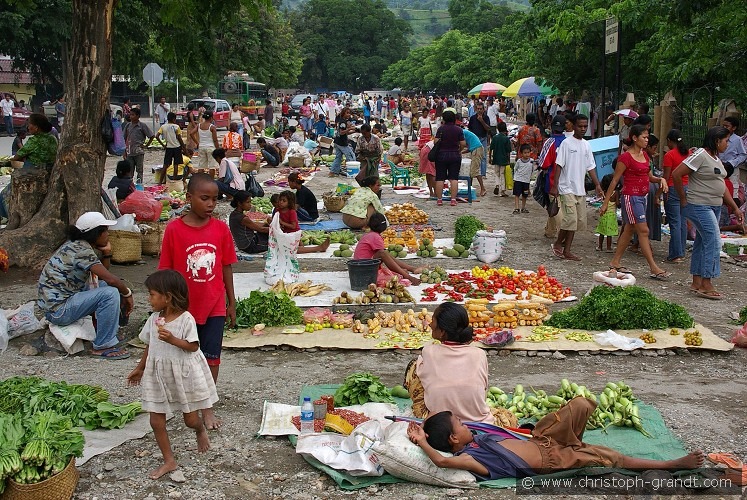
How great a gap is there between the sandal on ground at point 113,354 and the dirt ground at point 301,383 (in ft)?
0.31

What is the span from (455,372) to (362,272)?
181 inches

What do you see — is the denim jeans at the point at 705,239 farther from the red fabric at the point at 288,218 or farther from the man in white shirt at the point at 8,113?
the man in white shirt at the point at 8,113

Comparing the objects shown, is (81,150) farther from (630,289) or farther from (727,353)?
(727,353)

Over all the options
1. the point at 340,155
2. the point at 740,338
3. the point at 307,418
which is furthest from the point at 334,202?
the point at 307,418

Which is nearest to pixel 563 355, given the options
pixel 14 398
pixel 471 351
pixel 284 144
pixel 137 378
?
pixel 471 351

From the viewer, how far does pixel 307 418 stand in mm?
5578

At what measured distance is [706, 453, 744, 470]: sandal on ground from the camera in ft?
16.9

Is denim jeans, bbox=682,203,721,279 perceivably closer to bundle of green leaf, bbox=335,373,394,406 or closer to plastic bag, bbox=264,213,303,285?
plastic bag, bbox=264,213,303,285

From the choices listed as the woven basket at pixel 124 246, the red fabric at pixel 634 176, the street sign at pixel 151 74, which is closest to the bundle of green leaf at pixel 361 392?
the red fabric at pixel 634 176

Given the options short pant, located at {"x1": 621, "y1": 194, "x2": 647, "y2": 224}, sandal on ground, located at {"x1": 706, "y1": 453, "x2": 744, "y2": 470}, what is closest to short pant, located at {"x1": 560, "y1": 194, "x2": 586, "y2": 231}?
short pant, located at {"x1": 621, "y1": 194, "x2": 647, "y2": 224}

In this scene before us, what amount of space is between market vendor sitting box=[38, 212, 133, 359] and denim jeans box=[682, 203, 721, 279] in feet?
21.6

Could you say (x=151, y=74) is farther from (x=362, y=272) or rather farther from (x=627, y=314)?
(x=627, y=314)

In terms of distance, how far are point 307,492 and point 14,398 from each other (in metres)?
Answer: 2.49

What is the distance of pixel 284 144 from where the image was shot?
25.4 metres
